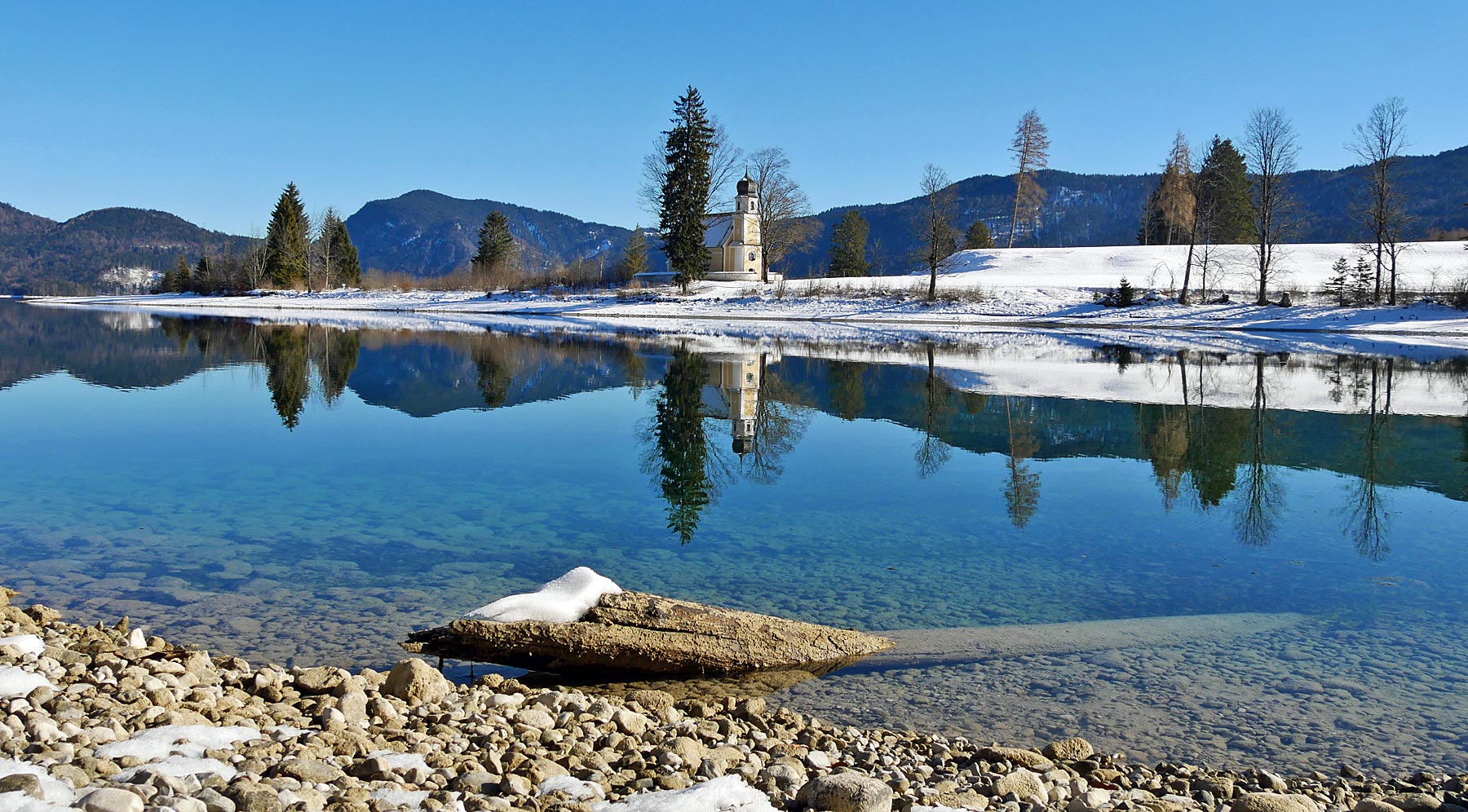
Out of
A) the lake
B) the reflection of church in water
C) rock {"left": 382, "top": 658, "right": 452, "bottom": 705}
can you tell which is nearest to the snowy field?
the reflection of church in water

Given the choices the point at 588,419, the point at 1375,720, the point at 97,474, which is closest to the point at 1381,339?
the point at 588,419

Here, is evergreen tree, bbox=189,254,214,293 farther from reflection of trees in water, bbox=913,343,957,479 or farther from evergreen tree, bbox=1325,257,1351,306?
evergreen tree, bbox=1325,257,1351,306

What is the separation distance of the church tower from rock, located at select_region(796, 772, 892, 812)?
68.6m

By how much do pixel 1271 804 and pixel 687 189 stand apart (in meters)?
63.4

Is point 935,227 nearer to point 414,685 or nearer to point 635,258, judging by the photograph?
point 635,258

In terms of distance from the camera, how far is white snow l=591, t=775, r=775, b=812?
3770 millimetres

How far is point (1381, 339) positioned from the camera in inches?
1474

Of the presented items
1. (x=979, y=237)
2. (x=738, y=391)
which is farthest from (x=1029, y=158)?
(x=738, y=391)

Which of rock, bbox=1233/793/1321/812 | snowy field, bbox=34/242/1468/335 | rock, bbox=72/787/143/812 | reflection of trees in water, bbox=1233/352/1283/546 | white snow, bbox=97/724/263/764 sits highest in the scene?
snowy field, bbox=34/242/1468/335

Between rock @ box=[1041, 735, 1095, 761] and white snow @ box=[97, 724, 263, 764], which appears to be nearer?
white snow @ box=[97, 724, 263, 764]

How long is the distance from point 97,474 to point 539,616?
8.13 metres

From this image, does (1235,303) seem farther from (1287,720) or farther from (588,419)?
(1287,720)

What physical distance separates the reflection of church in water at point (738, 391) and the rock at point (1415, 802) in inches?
376

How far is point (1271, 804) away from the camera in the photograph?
4.06 meters
